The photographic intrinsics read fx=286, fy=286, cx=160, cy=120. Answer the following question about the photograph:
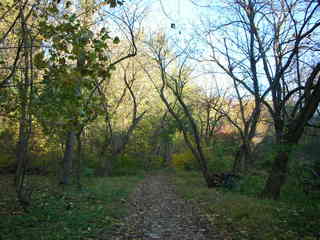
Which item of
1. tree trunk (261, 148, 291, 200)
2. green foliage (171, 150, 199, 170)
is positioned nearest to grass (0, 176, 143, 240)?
tree trunk (261, 148, 291, 200)

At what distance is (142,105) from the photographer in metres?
25.6

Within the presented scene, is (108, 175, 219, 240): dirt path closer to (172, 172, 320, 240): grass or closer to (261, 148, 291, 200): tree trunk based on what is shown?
(172, 172, 320, 240): grass

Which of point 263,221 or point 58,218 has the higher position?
point 58,218

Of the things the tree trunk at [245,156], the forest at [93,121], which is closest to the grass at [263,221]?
the forest at [93,121]

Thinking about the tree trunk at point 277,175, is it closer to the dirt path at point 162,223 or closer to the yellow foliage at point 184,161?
the dirt path at point 162,223

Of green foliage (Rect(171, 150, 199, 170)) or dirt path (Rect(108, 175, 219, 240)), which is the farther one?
green foliage (Rect(171, 150, 199, 170))

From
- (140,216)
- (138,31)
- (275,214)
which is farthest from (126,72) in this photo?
(275,214)

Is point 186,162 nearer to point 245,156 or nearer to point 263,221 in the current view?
point 245,156

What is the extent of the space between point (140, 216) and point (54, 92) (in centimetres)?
455

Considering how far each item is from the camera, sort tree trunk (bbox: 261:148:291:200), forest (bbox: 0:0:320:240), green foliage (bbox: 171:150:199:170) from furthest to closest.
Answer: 1. green foliage (bbox: 171:150:199:170)
2. tree trunk (bbox: 261:148:291:200)
3. forest (bbox: 0:0:320:240)

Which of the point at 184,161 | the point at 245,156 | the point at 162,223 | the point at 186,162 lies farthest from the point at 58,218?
the point at 184,161

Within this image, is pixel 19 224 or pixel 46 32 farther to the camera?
pixel 19 224

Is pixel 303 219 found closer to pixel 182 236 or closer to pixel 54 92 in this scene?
pixel 182 236

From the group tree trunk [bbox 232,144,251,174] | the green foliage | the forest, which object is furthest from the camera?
the green foliage
